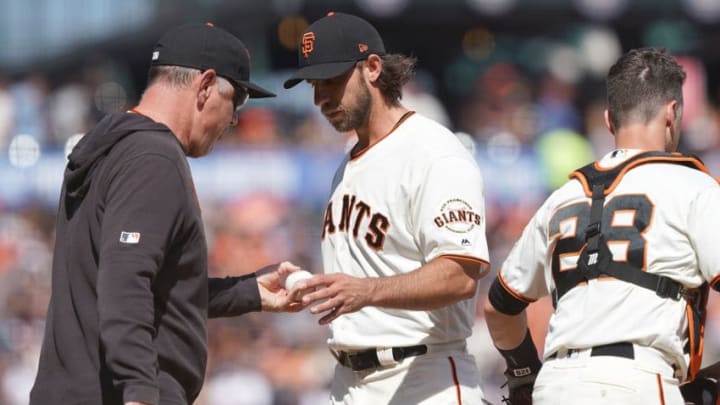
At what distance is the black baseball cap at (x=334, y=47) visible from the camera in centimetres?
493

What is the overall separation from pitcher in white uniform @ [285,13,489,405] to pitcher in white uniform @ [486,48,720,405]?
0.35 meters

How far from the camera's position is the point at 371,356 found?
4.75 meters

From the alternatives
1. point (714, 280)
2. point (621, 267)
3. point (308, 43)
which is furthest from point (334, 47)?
point (714, 280)

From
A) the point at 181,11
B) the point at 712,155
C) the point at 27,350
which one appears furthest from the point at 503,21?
the point at 27,350

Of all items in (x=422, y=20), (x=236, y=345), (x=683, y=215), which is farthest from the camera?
(x=422, y=20)

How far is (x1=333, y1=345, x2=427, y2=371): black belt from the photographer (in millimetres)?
4715

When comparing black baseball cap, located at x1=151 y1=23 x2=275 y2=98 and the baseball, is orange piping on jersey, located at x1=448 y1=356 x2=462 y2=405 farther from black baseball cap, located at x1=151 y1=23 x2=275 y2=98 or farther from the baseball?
black baseball cap, located at x1=151 y1=23 x2=275 y2=98

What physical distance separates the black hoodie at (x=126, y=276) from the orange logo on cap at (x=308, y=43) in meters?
1.09

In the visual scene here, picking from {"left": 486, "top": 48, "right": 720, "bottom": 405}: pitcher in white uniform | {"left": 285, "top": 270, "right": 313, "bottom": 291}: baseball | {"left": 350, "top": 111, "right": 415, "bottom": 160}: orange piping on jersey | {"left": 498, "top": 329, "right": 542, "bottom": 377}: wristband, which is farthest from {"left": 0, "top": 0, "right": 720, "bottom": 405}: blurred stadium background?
{"left": 486, "top": 48, "right": 720, "bottom": 405}: pitcher in white uniform

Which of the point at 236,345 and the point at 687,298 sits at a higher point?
the point at 687,298

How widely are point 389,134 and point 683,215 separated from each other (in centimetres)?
130

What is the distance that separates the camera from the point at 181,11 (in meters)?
12.2

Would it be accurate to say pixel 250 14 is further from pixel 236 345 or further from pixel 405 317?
pixel 405 317

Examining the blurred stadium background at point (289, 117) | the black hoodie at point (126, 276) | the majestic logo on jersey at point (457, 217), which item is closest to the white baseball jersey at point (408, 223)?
the majestic logo on jersey at point (457, 217)
